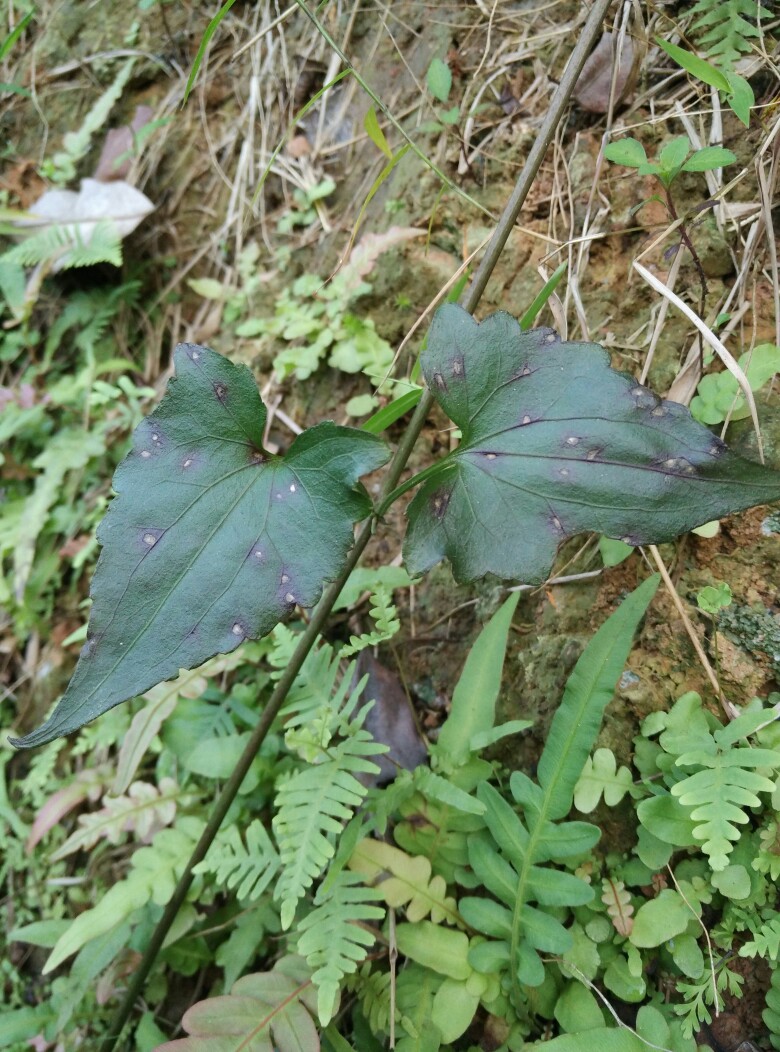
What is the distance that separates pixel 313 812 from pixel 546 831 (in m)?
0.35

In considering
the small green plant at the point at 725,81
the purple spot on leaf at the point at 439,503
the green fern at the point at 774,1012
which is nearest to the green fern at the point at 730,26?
the small green plant at the point at 725,81

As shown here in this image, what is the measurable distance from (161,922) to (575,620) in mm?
905

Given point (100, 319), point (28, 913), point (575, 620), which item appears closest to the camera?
point (575, 620)

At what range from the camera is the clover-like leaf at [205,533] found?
32.4 inches

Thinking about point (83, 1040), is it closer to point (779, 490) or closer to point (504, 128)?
point (779, 490)

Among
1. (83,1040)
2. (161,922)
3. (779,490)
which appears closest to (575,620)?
(779,490)

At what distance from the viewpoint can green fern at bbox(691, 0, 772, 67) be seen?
1.12 meters

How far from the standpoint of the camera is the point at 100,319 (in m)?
2.19

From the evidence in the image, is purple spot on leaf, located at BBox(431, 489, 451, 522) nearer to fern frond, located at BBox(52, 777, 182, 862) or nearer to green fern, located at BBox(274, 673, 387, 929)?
green fern, located at BBox(274, 673, 387, 929)

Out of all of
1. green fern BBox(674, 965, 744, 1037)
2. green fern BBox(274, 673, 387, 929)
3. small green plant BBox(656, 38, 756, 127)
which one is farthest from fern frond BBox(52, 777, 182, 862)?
small green plant BBox(656, 38, 756, 127)

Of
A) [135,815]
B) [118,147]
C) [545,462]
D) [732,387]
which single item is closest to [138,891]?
[135,815]

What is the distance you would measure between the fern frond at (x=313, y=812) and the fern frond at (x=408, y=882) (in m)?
0.08

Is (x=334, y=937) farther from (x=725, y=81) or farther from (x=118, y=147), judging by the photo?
(x=118, y=147)

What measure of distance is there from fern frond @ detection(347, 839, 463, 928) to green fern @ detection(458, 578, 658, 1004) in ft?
0.17
